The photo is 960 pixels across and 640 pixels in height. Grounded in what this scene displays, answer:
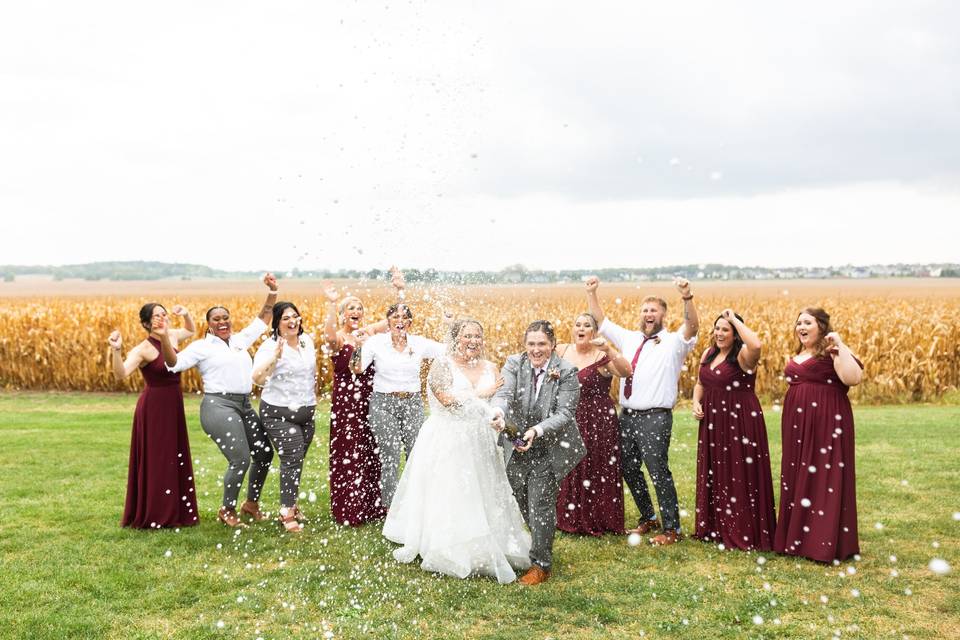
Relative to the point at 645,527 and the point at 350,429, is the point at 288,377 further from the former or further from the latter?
the point at 645,527

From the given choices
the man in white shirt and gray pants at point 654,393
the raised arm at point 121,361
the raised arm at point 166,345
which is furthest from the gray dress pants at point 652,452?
the raised arm at point 121,361

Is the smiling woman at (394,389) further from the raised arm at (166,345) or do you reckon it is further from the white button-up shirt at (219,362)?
the raised arm at (166,345)

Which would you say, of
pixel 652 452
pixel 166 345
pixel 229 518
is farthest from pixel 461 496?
pixel 166 345

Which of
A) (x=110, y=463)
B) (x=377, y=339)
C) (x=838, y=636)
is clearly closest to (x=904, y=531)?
(x=838, y=636)

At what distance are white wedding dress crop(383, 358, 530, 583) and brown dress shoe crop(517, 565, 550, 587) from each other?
0.12 meters

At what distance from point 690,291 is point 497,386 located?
6.72ft

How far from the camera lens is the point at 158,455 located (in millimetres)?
8555

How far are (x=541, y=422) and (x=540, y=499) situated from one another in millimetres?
652

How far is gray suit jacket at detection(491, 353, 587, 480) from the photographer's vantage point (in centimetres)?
701

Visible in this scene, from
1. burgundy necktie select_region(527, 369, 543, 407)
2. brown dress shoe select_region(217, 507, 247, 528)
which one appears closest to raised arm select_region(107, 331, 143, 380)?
brown dress shoe select_region(217, 507, 247, 528)

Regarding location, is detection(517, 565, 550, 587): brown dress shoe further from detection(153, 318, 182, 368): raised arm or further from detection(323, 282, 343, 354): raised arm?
detection(153, 318, 182, 368): raised arm

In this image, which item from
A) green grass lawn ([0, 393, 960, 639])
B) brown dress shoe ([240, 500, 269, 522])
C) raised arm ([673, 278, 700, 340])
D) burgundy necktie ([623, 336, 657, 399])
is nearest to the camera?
green grass lawn ([0, 393, 960, 639])

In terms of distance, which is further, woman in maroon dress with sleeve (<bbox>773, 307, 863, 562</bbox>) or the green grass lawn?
woman in maroon dress with sleeve (<bbox>773, 307, 863, 562</bbox>)

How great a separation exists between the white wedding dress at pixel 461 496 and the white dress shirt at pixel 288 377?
1.69 metres
